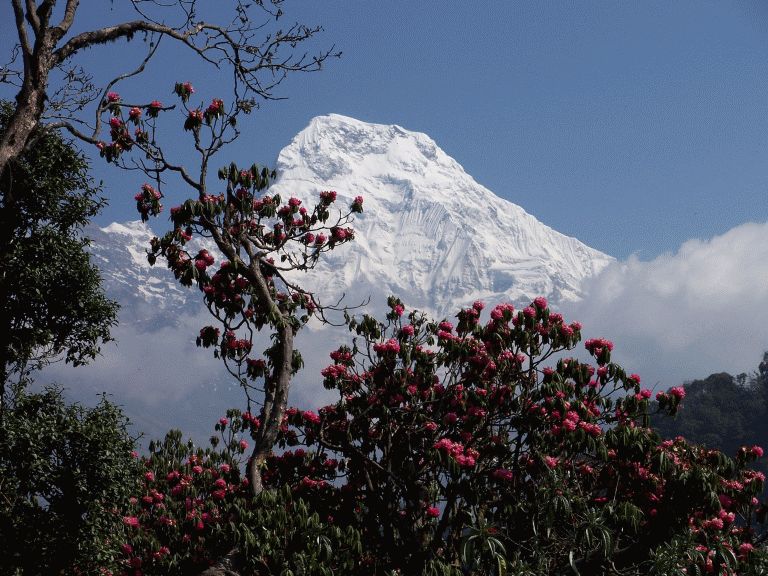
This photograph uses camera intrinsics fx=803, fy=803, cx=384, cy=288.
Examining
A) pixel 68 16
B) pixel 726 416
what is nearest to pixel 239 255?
pixel 68 16

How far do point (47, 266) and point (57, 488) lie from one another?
12.2 feet

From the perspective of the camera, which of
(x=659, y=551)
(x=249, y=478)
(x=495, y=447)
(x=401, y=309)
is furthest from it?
(x=401, y=309)

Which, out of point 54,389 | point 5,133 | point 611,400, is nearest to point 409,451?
point 611,400

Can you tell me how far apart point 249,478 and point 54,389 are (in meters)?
3.63

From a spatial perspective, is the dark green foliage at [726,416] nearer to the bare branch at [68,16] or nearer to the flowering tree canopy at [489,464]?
the flowering tree canopy at [489,464]

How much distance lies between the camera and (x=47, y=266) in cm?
1308

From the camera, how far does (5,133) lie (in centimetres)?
858

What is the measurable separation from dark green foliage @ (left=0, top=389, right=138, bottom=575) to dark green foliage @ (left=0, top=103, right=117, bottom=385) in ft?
6.88

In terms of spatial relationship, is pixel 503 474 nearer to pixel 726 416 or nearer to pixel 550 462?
pixel 550 462

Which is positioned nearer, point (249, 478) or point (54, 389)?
point (249, 478)

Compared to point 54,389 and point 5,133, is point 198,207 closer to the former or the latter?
point 5,133

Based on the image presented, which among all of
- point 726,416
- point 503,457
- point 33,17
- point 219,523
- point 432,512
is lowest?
point 219,523

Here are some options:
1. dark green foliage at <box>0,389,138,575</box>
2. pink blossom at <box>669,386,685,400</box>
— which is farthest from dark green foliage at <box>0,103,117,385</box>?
pink blossom at <box>669,386,685,400</box>

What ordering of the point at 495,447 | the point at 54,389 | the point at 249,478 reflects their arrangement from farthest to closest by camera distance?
the point at 54,389
the point at 495,447
the point at 249,478
